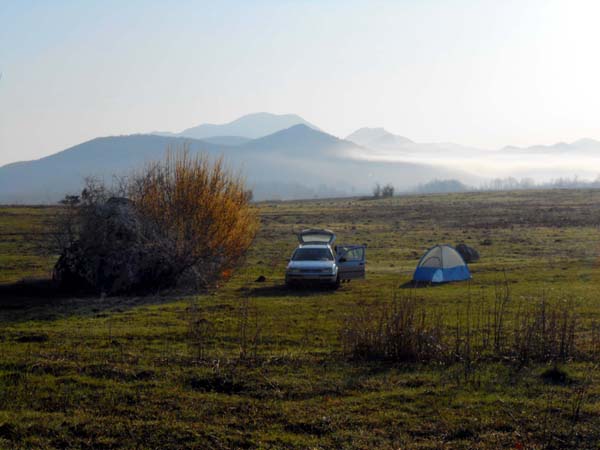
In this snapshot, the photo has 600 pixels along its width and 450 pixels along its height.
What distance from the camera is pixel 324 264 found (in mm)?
27484


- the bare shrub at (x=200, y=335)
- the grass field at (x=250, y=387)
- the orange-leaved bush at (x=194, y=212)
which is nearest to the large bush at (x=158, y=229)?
the orange-leaved bush at (x=194, y=212)

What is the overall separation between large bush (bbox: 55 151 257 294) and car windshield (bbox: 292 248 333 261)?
11.2 ft

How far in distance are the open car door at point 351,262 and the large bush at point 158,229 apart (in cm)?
510

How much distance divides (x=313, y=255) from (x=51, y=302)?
10618 mm

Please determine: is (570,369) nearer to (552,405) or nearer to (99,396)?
(552,405)

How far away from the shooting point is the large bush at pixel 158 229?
24.8 meters

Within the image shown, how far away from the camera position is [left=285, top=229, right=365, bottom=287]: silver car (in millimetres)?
27219

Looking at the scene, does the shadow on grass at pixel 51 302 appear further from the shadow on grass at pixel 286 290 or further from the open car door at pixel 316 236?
the open car door at pixel 316 236

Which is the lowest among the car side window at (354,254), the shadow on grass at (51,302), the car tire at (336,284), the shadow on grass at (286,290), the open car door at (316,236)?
the shadow on grass at (286,290)

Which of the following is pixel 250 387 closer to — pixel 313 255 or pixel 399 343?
pixel 399 343

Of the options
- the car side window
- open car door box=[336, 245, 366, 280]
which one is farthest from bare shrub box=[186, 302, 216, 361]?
the car side window

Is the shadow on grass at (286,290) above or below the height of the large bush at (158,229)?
below

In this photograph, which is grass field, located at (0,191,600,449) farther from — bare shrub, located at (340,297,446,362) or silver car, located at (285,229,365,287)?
silver car, located at (285,229,365,287)

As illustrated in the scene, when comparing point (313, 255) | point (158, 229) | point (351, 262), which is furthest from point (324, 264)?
point (158, 229)
